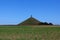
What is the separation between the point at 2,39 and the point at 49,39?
4179mm

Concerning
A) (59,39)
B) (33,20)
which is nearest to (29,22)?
(33,20)

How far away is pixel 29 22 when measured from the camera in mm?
51031

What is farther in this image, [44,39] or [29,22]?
[29,22]

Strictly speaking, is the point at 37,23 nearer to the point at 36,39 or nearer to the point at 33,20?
the point at 33,20

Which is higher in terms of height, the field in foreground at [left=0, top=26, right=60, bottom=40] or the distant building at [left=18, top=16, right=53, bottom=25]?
the distant building at [left=18, top=16, right=53, bottom=25]

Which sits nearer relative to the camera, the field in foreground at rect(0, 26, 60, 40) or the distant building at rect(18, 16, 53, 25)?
the field in foreground at rect(0, 26, 60, 40)

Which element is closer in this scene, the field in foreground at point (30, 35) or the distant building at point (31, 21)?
the field in foreground at point (30, 35)

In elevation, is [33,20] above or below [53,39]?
above

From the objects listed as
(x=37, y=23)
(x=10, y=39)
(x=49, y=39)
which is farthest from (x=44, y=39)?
(x=37, y=23)

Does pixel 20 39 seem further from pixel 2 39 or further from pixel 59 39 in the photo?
pixel 59 39

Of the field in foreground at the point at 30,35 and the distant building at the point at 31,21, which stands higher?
the distant building at the point at 31,21

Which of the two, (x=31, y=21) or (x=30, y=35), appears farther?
(x=31, y=21)

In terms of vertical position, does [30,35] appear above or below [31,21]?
below

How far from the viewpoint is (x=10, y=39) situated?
58.7ft
